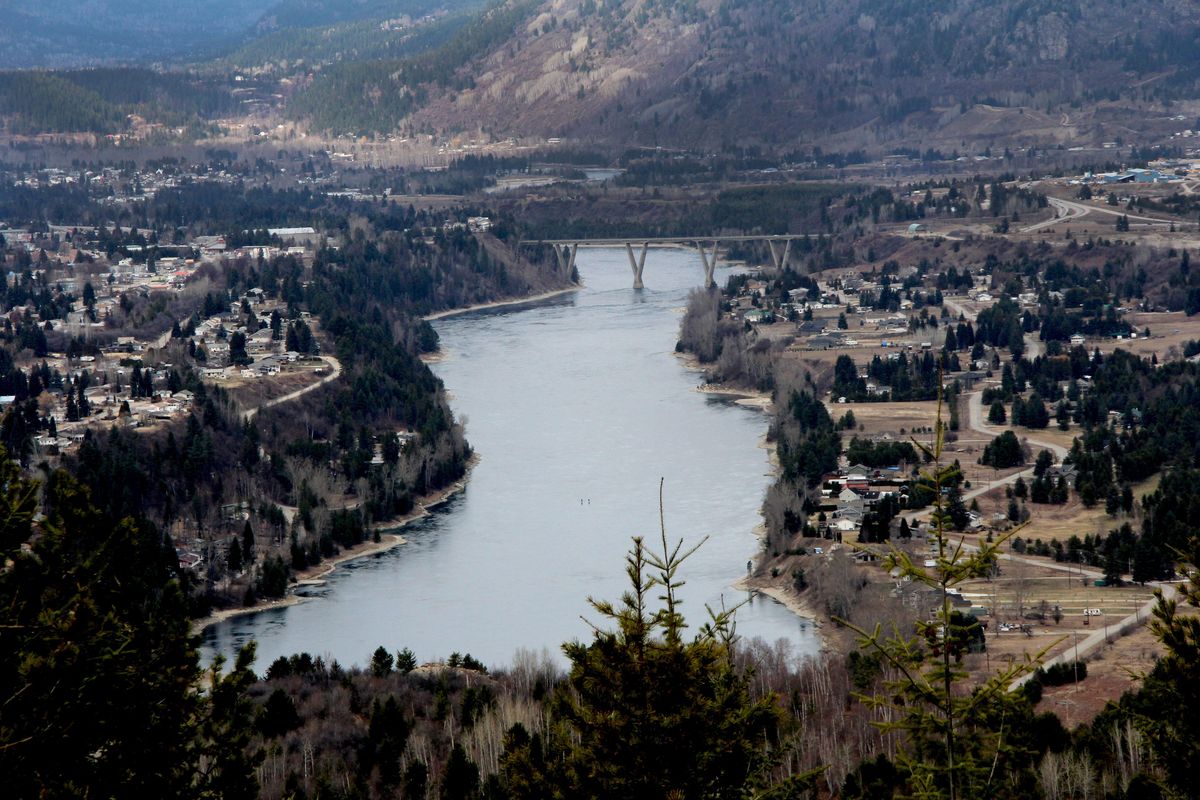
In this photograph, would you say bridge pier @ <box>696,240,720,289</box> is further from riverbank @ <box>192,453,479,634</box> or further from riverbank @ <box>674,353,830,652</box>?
riverbank @ <box>192,453,479,634</box>

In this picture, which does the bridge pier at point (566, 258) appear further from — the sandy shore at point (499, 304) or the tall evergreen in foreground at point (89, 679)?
the tall evergreen in foreground at point (89, 679)

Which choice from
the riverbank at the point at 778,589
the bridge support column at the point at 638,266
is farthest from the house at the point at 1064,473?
the bridge support column at the point at 638,266

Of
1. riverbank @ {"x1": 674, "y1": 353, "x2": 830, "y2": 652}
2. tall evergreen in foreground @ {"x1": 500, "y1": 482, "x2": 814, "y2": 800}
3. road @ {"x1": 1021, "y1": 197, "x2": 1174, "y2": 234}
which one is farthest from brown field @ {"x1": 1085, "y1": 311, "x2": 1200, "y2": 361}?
tall evergreen in foreground @ {"x1": 500, "y1": 482, "x2": 814, "y2": 800}

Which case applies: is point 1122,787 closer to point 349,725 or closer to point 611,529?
point 349,725

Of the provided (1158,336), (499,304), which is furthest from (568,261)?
(1158,336)

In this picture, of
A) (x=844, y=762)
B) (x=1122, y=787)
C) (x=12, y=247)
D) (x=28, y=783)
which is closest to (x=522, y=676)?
(x=844, y=762)

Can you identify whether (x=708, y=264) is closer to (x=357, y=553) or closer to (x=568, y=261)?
(x=568, y=261)
